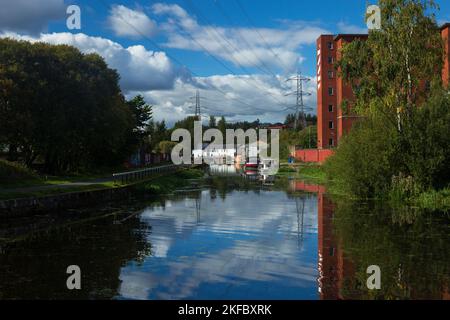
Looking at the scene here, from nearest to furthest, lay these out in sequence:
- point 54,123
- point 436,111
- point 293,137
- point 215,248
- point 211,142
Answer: point 215,248, point 436,111, point 54,123, point 293,137, point 211,142

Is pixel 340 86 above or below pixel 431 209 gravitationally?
above

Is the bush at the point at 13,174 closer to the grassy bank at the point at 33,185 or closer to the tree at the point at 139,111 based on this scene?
the grassy bank at the point at 33,185

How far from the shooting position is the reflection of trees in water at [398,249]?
36.2 ft

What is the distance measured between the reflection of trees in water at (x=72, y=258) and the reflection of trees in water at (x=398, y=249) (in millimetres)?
5821

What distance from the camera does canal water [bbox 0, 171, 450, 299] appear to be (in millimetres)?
11086

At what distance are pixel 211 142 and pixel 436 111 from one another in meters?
148

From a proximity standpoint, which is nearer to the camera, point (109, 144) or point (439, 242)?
point (439, 242)

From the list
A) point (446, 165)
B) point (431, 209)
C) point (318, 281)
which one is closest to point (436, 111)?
point (446, 165)

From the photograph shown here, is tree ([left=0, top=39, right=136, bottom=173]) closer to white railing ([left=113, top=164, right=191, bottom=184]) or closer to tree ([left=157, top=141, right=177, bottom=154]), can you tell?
white railing ([left=113, top=164, right=191, bottom=184])

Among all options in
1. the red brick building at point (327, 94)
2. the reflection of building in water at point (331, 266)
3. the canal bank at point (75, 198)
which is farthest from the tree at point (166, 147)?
the reflection of building in water at point (331, 266)

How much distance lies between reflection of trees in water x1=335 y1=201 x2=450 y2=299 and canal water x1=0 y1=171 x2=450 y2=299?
3 centimetres

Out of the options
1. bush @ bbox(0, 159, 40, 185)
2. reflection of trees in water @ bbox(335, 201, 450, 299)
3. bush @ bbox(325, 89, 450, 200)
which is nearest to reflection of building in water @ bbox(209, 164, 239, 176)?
bush @ bbox(0, 159, 40, 185)

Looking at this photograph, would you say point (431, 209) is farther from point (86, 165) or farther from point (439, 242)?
point (86, 165)

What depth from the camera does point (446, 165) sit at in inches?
1153
